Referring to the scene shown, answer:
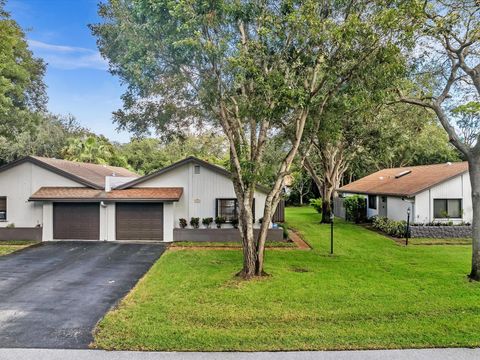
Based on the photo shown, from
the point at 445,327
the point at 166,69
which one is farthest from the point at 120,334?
the point at 166,69

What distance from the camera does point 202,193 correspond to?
18328 mm

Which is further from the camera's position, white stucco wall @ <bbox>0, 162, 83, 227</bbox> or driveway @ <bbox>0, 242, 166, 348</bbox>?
white stucco wall @ <bbox>0, 162, 83, 227</bbox>

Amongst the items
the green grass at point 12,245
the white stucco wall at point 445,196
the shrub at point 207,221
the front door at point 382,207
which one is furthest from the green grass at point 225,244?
the front door at point 382,207

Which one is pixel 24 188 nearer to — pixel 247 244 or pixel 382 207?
pixel 247 244

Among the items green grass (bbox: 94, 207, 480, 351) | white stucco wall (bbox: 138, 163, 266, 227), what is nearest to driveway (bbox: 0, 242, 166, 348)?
green grass (bbox: 94, 207, 480, 351)

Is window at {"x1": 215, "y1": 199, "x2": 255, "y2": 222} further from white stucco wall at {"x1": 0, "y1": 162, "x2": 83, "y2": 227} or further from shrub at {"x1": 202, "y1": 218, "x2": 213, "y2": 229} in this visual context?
white stucco wall at {"x1": 0, "y1": 162, "x2": 83, "y2": 227}

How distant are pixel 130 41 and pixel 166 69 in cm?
127

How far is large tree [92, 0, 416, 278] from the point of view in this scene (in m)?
8.97

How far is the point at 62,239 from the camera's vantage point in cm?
1802

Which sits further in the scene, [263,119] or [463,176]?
[463,176]

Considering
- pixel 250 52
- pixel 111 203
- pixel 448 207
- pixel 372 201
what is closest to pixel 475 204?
pixel 250 52

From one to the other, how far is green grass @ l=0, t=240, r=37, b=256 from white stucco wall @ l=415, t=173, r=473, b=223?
1979cm

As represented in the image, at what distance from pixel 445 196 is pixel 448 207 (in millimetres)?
664

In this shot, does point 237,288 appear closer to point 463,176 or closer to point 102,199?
point 102,199
